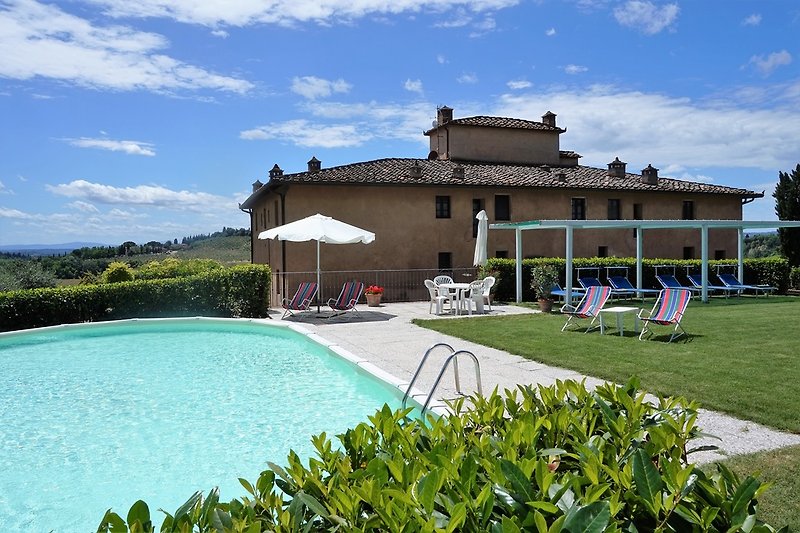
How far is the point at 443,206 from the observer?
971 inches

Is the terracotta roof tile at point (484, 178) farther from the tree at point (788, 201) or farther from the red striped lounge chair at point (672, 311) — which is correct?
the red striped lounge chair at point (672, 311)

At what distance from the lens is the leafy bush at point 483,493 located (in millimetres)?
1838

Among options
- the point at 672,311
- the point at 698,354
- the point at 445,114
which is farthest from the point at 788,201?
the point at 698,354

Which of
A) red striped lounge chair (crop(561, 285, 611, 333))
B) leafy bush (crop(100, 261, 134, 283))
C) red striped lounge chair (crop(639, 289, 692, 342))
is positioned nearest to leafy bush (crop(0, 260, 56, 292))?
leafy bush (crop(100, 261, 134, 283))

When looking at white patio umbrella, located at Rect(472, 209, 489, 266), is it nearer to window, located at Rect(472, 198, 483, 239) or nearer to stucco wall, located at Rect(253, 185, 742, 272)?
stucco wall, located at Rect(253, 185, 742, 272)

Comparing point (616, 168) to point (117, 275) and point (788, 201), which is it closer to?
point (788, 201)

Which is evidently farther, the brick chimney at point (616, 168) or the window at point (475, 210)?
the brick chimney at point (616, 168)

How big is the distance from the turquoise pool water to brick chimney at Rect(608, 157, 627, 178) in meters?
23.0

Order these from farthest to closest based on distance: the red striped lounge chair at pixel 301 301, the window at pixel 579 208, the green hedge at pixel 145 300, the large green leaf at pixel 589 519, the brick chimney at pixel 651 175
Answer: the brick chimney at pixel 651 175 < the window at pixel 579 208 < the red striped lounge chair at pixel 301 301 < the green hedge at pixel 145 300 < the large green leaf at pixel 589 519

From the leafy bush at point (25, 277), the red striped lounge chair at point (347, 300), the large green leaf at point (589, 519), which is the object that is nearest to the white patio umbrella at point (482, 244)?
the red striped lounge chair at point (347, 300)

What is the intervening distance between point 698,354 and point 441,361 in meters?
4.24

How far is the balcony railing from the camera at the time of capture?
858 inches

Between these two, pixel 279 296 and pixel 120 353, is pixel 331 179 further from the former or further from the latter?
pixel 120 353

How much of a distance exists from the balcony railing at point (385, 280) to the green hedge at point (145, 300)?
3.48 m
